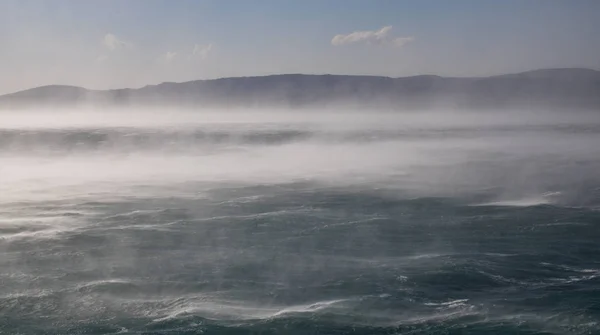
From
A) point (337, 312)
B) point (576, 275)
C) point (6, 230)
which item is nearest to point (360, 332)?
point (337, 312)

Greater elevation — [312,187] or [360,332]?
[312,187]

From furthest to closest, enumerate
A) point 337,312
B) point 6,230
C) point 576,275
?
point 6,230, point 576,275, point 337,312

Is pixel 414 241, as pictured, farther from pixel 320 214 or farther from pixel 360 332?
pixel 360 332

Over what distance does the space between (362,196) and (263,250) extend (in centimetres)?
1850

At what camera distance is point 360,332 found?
2136 cm

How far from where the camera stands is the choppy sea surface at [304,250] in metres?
23.0

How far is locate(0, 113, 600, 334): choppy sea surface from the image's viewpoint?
23.0m

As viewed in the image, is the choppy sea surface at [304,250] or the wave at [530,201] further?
the wave at [530,201]

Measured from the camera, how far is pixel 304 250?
3198cm

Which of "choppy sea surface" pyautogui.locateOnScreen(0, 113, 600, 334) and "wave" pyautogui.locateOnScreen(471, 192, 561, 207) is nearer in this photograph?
"choppy sea surface" pyautogui.locateOnScreen(0, 113, 600, 334)

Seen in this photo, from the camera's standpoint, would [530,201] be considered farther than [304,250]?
Yes

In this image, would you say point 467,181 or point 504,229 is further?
point 467,181

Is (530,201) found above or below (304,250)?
above

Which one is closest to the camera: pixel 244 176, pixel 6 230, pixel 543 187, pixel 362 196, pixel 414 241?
pixel 414 241
